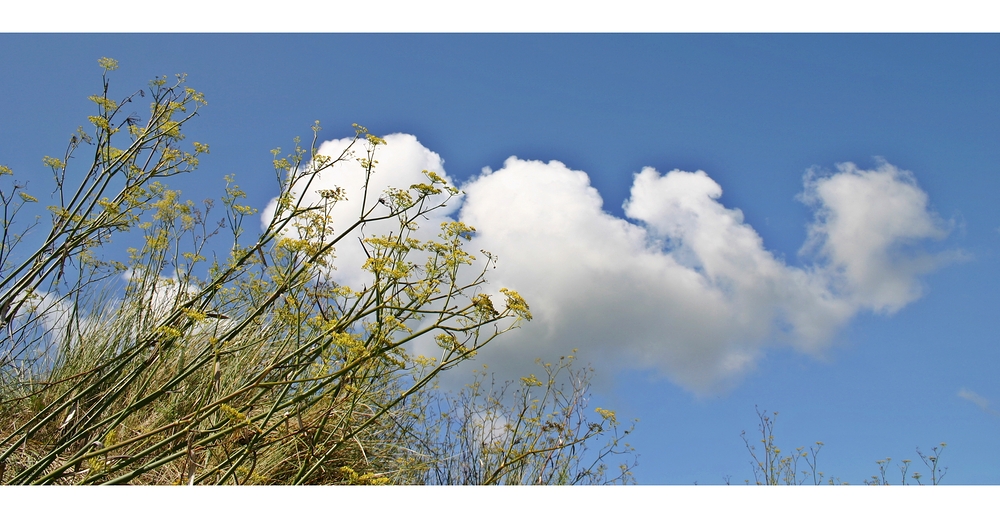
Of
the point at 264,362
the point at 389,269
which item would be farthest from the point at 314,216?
the point at 264,362

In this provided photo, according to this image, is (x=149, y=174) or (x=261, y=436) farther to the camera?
(x=149, y=174)

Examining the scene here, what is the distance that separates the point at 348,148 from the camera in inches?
141

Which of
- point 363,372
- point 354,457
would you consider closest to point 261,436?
point 363,372

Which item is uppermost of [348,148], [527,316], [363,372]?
[348,148]

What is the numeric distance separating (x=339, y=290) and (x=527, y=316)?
0.90 meters

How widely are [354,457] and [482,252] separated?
8.40 feet

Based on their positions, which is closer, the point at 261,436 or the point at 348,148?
the point at 261,436

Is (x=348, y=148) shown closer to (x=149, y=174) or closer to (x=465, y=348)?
(x=149, y=174)

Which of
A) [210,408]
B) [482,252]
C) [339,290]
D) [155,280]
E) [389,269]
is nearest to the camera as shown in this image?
[210,408]

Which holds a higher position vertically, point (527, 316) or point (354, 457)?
point (527, 316)

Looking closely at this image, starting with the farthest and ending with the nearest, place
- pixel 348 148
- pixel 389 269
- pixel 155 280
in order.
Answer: pixel 155 280, pixel 348 148, pixel 389 269

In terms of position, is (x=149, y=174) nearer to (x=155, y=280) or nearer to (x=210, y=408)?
(x=210, y=408)

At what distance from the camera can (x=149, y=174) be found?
338 centimetres

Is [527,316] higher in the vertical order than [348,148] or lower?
lower
